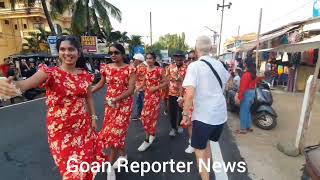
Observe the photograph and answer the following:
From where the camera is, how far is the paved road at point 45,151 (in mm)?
4027

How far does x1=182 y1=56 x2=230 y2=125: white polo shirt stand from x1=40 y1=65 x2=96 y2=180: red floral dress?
3.72ft

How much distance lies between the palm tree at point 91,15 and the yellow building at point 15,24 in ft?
34.2

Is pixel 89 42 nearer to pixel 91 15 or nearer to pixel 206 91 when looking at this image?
pixel 91 15

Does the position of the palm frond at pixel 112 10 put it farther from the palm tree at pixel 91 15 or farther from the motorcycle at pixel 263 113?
the motorcycle at pixel 263 113

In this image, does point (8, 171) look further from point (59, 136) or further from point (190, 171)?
point (190, 171)

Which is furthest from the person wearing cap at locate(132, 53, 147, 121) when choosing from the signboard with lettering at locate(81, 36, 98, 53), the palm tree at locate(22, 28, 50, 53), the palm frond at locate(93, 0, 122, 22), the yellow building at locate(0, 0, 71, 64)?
the palm tree at locate(22, 28, 50, 53)

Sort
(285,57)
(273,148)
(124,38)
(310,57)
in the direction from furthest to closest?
(124,38) < (285,57) < (310,57) < (273,148)

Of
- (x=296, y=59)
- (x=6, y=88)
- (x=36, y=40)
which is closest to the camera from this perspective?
(x=6, y=88)

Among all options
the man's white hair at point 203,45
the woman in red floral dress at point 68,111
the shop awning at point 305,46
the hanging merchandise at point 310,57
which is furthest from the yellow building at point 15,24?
the woman in red floral dress at point 68,111

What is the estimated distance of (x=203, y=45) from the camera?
11.0ft

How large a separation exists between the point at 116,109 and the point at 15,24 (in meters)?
37.0

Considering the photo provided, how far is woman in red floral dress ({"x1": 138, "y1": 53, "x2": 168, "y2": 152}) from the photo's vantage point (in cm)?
520

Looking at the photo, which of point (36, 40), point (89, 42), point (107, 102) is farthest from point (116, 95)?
point (36, 40)

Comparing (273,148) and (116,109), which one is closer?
(116,109)
